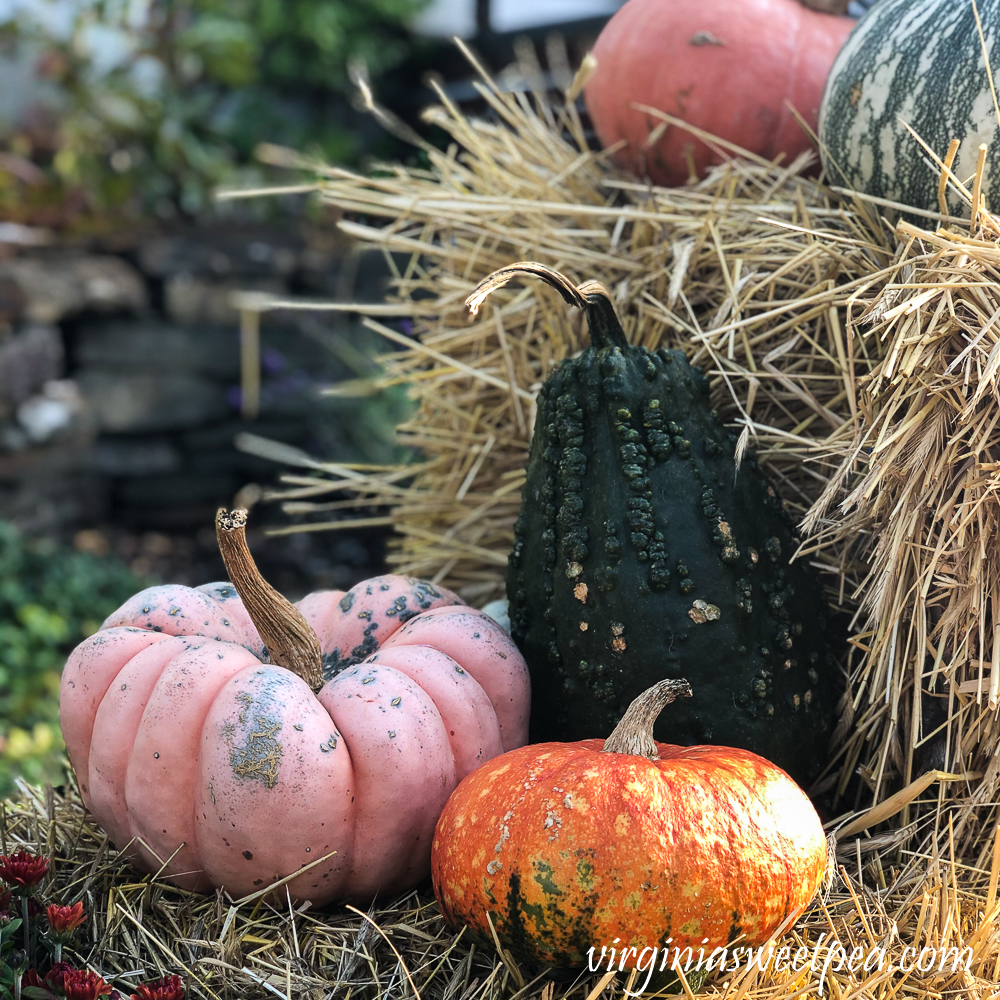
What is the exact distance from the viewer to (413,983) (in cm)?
145

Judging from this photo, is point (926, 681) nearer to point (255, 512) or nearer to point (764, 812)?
point (764, 812)

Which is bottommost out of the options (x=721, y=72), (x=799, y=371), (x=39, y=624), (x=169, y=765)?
(x=39, y=624)

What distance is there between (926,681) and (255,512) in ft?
14.7

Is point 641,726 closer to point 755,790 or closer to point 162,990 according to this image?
point 755,790

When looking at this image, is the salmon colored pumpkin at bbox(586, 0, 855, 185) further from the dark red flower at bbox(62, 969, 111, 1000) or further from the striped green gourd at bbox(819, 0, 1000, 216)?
the dark red flower at bbox(62, 969, 111, 1000)

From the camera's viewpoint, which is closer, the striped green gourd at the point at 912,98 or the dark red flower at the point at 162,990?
the dark red flower at the point at 162,990

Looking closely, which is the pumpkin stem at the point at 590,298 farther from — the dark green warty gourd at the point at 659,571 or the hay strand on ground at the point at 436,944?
the hay strand on ground at the point at 436,944

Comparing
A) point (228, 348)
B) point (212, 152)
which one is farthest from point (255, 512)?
point (212, 152)

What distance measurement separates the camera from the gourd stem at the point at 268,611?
1642 mm

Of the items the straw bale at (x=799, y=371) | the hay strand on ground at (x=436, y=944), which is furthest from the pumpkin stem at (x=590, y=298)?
the hay strand on ground at (x=436, y=944)

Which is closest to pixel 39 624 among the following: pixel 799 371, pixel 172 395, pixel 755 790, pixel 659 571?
pixel 172 395

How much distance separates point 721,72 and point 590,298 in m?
0.84

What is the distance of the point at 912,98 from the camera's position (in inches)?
72.8

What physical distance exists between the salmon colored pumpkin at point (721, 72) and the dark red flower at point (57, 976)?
1995 mm
